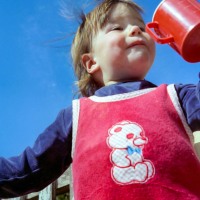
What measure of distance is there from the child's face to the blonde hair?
0.14 feet

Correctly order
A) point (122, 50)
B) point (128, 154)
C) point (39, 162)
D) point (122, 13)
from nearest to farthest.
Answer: point (128, 154)
point (39, 162)
point (122, 50)
point (122, 13)

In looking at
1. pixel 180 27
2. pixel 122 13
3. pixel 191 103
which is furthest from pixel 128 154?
pixel 122 13

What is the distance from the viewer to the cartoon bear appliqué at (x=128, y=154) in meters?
1.18

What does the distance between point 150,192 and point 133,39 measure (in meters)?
0.57

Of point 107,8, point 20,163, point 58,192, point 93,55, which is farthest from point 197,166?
point 58,192

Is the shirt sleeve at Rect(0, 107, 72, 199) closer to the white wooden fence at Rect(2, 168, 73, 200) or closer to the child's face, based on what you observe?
the child's face

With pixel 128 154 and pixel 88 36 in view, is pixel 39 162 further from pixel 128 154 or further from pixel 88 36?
pixel 88 36

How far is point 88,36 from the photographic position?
1.73 meters

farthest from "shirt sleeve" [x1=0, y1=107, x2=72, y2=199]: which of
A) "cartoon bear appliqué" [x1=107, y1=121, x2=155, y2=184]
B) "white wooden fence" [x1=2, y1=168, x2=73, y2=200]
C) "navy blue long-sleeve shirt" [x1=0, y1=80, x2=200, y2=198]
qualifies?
"white wooden fence" [x1=2, y1=168, x2=73, y2=200]

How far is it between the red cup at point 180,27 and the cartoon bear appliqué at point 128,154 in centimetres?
26

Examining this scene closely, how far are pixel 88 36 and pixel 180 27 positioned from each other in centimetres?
54

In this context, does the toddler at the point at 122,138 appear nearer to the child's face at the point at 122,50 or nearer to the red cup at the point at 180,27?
the child's face at the point at 122,50

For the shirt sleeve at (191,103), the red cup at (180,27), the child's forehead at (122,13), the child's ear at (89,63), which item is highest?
the child's forehead at (122,13)

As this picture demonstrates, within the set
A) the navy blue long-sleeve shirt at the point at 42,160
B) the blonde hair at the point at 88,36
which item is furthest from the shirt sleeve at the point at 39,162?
the blonde hair at the point at 88,36
